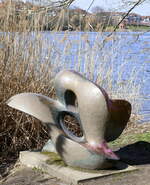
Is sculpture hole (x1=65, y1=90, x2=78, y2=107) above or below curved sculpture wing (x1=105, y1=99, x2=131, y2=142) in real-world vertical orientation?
above

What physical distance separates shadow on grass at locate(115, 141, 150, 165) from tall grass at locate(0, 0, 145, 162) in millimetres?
1294

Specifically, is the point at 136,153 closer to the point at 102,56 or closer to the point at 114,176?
the point at 114,176

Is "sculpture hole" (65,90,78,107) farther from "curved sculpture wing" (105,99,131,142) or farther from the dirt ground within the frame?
the dirt ground

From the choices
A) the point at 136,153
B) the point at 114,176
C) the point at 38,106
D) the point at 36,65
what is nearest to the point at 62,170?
the point at 114,176

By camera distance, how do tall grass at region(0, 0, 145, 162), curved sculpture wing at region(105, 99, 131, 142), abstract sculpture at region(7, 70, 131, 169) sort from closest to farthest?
1. abstract sculpture at region(7, 70, 131, 169)
2. curved sculpture wing at region(105, 99, 131, 142)
3. tall grass at region(0, 0, 145, 162)

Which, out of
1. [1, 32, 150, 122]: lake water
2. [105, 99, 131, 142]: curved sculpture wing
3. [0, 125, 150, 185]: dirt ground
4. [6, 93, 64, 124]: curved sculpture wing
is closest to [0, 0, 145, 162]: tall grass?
[1, 32, 150, 122]: lake water

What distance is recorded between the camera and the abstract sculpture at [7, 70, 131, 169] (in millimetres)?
4453

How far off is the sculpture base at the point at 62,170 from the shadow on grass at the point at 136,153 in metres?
0.39

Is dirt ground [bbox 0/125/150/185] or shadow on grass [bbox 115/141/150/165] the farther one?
shadow on grass [bbox 115/141/150/165]

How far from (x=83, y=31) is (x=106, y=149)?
2.84 metres

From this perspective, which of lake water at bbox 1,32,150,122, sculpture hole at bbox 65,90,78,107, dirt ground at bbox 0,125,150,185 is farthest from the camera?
lake water at bbox 1,32,150,122

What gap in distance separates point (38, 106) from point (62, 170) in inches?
27.0

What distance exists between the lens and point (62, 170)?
14.5 feet

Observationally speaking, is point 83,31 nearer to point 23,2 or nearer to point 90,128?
point 23,2
